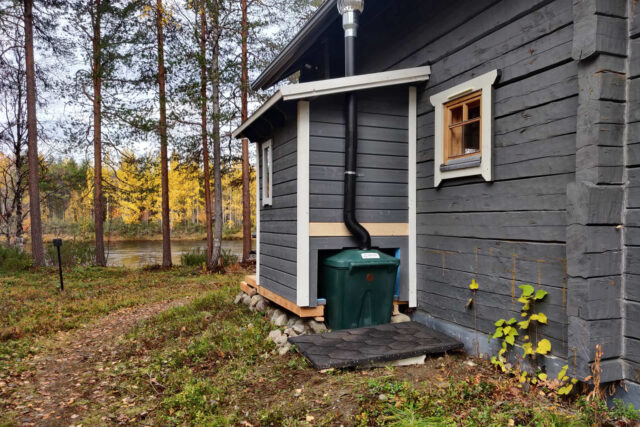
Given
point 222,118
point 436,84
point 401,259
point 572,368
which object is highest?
point 222,118

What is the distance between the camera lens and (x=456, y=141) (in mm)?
4395

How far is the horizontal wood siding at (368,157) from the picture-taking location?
470cm

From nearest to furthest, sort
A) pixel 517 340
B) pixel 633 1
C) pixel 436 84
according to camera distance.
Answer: pixel 633 1, pixel 517 340, pixel 436 84

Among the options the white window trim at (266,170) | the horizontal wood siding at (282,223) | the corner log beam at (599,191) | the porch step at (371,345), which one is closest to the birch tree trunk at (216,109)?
the white window trim at (266,170)

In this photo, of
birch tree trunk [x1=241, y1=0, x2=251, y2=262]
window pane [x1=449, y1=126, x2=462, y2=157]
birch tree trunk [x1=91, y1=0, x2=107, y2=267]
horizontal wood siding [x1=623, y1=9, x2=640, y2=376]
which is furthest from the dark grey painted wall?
birch tree trunk [x1=91, y1=0, x2=107, y2=267]

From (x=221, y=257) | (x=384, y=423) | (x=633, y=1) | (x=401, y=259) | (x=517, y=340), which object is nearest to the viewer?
(x=384, y=423)

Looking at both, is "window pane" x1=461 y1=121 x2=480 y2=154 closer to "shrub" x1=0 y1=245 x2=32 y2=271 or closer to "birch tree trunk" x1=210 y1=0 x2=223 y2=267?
"birch tree trunk" x1=210 y1=0 x2=223 y2=267

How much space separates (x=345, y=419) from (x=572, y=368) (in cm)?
185

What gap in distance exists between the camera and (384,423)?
269cm

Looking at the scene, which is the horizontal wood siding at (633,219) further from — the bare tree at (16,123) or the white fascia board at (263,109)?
the bare tree at (16,123)

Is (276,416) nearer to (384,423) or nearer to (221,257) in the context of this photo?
(384,423)

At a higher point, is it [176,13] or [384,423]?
[176,13]

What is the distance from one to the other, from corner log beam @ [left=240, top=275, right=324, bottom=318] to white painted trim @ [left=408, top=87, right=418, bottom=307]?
4.11 ft

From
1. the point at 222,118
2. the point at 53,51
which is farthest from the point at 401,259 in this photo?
the point at 53,51
